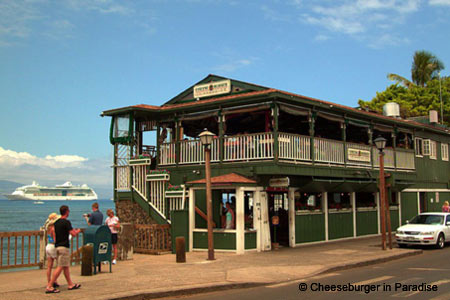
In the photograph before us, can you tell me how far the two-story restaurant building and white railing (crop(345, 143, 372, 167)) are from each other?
46mm

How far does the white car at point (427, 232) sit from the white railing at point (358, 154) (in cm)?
366

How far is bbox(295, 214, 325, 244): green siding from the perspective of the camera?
19.9 meters

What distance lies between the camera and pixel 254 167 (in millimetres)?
18391

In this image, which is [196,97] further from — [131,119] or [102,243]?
[102,243]

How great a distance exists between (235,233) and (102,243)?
18.6 ft

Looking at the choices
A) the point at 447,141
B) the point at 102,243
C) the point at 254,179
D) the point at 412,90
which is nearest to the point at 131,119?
the point at 254,179

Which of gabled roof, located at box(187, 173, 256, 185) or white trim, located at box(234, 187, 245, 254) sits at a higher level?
gabled roof, located at box(187, 173, 256, 185)

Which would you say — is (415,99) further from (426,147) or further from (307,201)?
(307,201)

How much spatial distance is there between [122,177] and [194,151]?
13.4 feet

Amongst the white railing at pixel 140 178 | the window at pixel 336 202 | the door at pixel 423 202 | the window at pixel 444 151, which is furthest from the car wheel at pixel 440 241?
the window at pixel 444 151

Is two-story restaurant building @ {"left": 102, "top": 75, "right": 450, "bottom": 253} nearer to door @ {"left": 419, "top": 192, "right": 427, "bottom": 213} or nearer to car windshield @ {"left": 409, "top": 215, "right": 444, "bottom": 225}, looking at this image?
car windshield @ {"left": 409, "top": 215, "right": 444, "bottom": 225}

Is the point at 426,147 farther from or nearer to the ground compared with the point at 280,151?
farther from the ground

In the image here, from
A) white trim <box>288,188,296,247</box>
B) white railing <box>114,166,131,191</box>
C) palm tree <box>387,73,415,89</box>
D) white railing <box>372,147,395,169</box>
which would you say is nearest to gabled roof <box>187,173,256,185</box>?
white trim <box>288,188,296,247</box>

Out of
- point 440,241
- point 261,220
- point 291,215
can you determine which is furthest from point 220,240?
point 440,241
